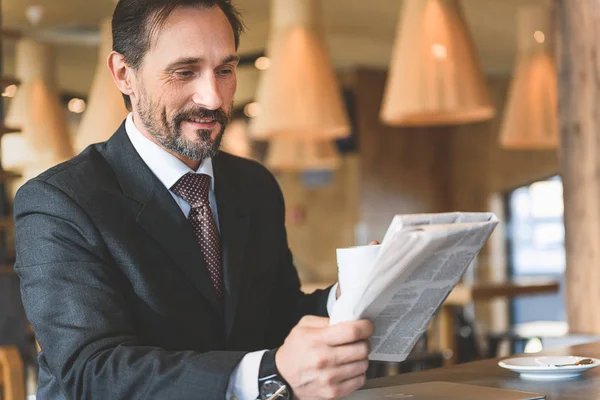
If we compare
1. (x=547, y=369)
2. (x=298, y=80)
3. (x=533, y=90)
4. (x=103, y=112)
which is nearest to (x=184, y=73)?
(x=547, y=369)

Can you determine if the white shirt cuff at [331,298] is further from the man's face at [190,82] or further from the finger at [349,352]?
the finger at [349,352]

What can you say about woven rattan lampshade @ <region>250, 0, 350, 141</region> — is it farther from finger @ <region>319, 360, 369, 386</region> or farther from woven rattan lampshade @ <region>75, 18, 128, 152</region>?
finger @ <region>319, 360, 369, 386</region>

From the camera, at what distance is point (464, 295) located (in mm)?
5848

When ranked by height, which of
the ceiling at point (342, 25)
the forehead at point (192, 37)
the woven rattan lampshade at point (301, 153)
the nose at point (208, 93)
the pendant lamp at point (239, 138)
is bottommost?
the nose at point (208, 93)

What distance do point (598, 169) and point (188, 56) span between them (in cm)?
195

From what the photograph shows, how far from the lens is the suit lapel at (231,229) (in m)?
1.90

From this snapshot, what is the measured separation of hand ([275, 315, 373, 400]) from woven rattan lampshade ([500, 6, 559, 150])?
492 centimetres

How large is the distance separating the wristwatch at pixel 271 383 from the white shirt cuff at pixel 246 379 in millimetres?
10

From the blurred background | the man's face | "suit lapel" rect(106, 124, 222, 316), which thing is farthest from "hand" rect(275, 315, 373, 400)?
the blurred background

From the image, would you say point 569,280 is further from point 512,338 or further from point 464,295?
point 512,338

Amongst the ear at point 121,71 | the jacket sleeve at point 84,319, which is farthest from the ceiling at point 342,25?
the jacket sleeve at point 84,319

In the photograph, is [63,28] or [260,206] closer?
[260,206]

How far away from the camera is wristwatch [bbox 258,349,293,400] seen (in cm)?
144

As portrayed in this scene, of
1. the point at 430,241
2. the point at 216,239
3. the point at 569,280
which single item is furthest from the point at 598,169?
the point at 430,241
